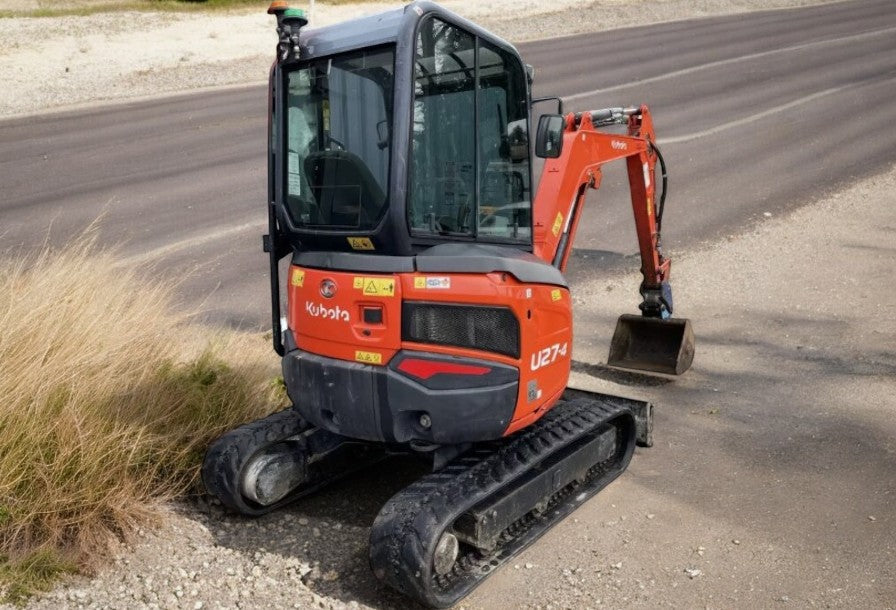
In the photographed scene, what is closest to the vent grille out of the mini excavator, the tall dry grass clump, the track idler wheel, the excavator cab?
the mini excavator

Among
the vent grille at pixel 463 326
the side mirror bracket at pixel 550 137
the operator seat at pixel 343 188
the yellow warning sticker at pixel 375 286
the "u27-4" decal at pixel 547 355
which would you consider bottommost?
the "u27-4" decal at pixel 547 355

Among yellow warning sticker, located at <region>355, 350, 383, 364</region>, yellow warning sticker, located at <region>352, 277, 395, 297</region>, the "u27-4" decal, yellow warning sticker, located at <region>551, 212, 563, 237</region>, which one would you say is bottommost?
the "u27-4" decal

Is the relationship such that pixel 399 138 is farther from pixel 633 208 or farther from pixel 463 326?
pixel 633 208

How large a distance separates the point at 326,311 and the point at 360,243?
16.0 inches

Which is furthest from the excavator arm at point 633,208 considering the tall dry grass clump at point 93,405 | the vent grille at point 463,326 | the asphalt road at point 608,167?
the asphalt road at point 608,167

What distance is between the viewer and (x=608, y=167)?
579 inches

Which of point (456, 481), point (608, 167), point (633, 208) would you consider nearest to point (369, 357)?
Result: point (456, 481)

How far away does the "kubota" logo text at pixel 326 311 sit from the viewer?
454 cm

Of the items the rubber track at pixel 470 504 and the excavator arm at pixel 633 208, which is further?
the excavator arm at pixel 633 208

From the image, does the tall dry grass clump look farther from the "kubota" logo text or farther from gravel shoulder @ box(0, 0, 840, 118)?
gravel shoulder @ box(0, 0, 840, 118)

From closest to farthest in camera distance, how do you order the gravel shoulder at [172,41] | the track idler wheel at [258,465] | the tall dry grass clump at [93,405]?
the tall dry grass clump at [93,405], the track idler wheel at [258,465], the gravel shoulder at [172,41]

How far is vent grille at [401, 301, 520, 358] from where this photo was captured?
4.46 meters

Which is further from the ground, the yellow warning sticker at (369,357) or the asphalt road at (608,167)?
the asphalt road at (608,167)

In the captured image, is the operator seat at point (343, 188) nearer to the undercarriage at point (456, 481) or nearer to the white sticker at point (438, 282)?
the white sticker at point (438, 282)
